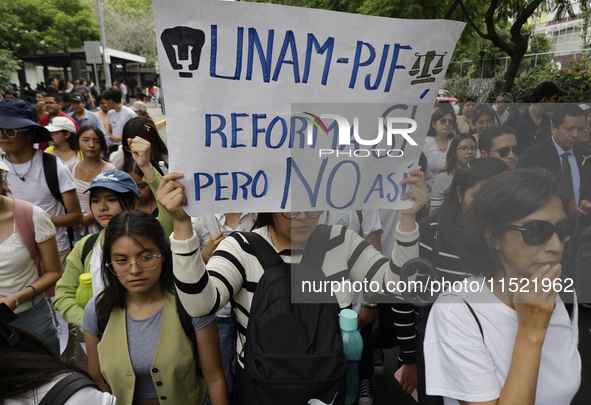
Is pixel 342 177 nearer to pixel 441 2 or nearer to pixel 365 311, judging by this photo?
pixel 365 311

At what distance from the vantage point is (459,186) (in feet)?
7.95

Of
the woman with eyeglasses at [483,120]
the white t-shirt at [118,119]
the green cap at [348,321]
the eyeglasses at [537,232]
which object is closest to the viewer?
the eyeglasses at [537,232]

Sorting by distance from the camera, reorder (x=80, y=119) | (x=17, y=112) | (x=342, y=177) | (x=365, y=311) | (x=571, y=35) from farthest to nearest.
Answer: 1. (x=571, y=35)
2. (x=80, y=119)
3. (x=17, y=112)
4. (x=365, y=311)
5. (x=342, y=177)

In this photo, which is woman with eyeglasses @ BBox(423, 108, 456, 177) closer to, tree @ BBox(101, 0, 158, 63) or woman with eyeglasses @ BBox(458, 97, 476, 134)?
woman with eyeglasses @ BBox(458, 97, 476, 134)

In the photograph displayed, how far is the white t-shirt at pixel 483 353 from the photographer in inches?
52.9

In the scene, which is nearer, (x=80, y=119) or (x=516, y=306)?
(x=516, y=306)

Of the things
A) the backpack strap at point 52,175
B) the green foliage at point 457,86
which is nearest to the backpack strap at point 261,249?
the backpack strap at point 52,175

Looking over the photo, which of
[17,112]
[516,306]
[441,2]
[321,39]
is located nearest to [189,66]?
[321,39]

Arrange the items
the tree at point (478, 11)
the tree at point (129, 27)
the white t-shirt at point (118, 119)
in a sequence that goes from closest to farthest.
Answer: the white t-shirt at point (118, 119), the tree at point (478, 11), the tree at point (129, 27)

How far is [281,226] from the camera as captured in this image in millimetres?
1909

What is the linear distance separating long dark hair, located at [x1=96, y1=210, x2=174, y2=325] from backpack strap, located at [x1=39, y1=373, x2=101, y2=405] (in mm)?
775

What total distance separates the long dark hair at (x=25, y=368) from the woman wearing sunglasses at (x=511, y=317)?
116 cm

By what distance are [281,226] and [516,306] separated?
0.98 m

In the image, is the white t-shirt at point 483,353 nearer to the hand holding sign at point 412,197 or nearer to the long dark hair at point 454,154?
the hand holding sign at point 412,197
